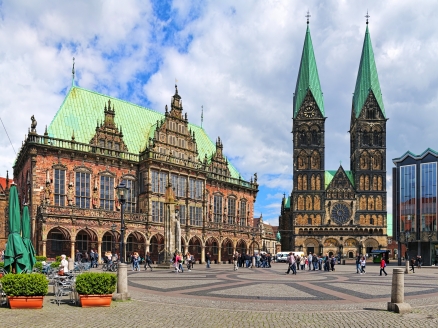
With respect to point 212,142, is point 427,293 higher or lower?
lower

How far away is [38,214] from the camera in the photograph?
41938 mm

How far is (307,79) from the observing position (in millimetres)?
101000

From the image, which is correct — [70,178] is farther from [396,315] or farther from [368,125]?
[368,125]

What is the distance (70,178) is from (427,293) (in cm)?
3519

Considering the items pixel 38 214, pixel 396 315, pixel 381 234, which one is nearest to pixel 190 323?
pixel 396 315

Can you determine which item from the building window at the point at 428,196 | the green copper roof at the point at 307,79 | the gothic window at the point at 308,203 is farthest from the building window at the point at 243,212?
the green copper roof at the point at 307,79

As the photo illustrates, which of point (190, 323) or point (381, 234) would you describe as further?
point (381, 234)

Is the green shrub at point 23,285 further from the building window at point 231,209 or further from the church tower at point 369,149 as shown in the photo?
the church tower at point 369,149

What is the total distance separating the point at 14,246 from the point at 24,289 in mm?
3633

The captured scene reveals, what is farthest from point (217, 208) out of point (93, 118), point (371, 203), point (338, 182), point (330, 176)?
point (330, 176)

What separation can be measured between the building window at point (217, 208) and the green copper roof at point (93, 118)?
43.0 feet

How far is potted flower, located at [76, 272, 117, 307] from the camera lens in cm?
1395

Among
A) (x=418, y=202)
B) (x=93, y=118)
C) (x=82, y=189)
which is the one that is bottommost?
(x=418, y=202)

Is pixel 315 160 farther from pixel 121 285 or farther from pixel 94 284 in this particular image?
pixel 94 284
